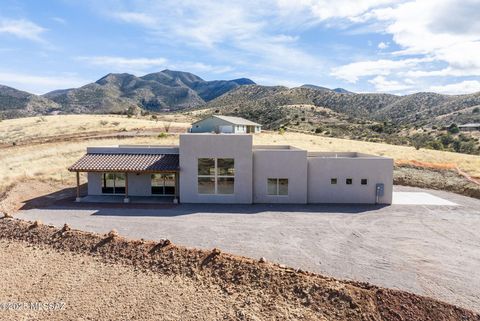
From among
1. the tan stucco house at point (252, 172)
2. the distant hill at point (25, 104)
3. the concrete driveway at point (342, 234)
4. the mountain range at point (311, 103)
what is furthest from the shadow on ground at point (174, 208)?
the distant hill at point (25, 104)

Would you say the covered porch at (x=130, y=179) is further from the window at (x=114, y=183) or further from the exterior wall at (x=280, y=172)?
the exterior wall at (x=280, y=172)

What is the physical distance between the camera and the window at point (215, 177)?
2395cm

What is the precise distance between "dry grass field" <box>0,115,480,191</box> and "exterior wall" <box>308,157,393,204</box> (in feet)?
47.2

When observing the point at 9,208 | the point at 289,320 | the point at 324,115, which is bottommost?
the point at 289,320

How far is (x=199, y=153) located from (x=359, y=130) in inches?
2461

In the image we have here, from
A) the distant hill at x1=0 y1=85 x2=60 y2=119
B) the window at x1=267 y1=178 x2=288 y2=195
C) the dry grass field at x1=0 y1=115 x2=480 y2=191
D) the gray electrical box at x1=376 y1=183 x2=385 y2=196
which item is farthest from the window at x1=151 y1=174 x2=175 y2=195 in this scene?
the distant hill at x1=0 y1=85 x2=60 y2=119

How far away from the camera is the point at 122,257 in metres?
15.3

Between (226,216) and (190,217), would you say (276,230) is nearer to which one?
(226,216)

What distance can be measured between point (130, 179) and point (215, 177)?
21.6 ft

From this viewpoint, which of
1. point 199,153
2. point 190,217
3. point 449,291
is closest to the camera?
point 449,291

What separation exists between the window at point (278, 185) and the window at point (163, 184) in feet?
23.1

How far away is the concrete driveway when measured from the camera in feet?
44.1

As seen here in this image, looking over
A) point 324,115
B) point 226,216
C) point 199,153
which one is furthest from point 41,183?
point 324,115

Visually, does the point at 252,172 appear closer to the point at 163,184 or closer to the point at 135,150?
the point at 163,184
